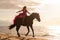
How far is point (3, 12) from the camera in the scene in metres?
2.26

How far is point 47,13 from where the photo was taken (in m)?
2.26

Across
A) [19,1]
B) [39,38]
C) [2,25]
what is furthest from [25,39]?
[19,1]

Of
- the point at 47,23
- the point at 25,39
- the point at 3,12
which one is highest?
the point at 3,12

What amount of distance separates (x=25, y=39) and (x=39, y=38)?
0.16 meters

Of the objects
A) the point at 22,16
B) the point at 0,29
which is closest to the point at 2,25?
the point at 0,29

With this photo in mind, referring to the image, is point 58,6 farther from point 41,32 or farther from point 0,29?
point 0,29

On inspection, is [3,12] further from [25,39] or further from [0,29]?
[25,39]

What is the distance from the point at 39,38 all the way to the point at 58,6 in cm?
43

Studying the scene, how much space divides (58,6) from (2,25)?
679 millimetres

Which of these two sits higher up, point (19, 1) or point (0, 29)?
point (19, 1)

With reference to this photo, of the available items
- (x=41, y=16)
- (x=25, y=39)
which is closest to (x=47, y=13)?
(x=41, y=16)

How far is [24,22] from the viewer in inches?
87.4

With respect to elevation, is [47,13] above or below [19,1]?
below

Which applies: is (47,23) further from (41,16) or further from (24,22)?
(24,22)
